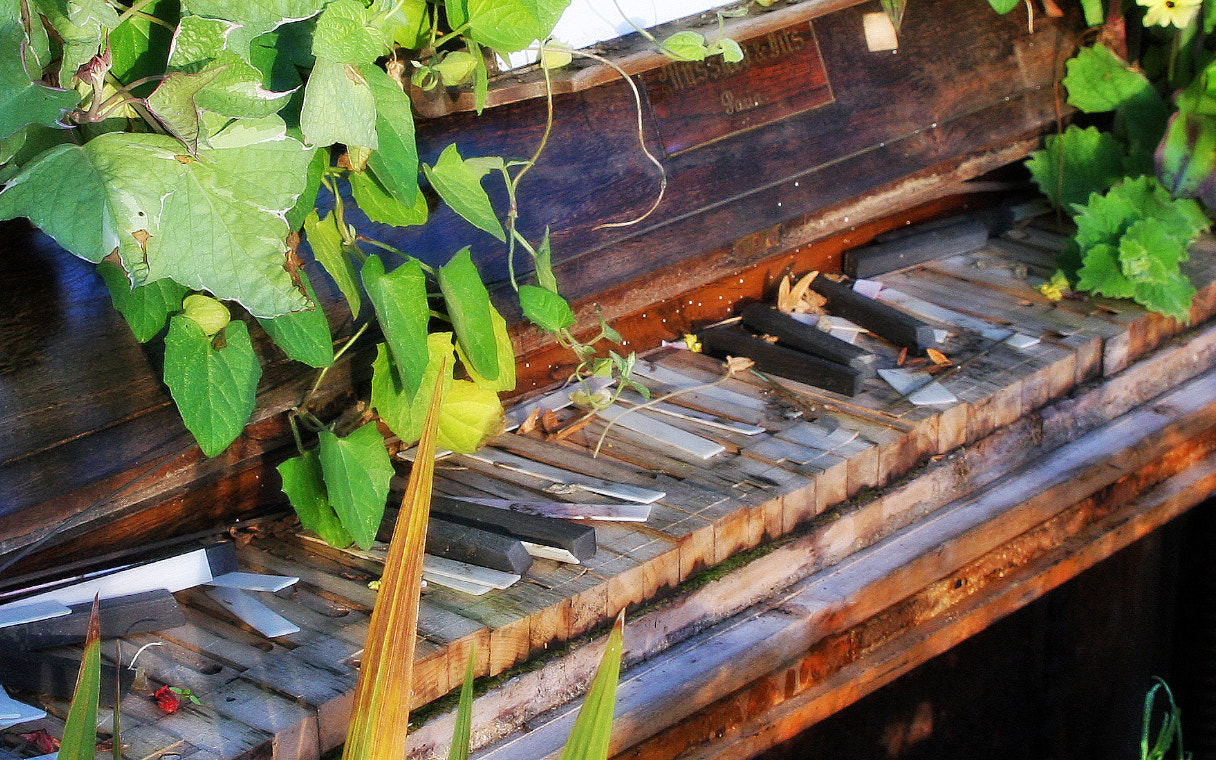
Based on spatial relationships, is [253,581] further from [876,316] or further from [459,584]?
[876,316]


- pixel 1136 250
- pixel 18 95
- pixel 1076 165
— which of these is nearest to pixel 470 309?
pixel 18 95

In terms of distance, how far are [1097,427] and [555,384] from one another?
3.85 feet

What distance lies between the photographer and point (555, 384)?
229cm

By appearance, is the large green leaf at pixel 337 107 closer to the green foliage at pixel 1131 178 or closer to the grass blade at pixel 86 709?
the grass blade at pixel 86 709

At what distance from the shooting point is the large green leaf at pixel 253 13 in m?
1.27

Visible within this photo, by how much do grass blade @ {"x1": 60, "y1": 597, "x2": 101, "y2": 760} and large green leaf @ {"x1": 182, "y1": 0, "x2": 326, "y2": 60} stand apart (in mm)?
667

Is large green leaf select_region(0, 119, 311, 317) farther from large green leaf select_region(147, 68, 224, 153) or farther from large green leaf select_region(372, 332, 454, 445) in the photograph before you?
large green leaf select_region(372, 332, 454, 445)

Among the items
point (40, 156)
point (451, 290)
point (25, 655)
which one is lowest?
point (25, 655)

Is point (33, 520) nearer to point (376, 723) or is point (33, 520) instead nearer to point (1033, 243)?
point (376, 723)

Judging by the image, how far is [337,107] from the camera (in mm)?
1393

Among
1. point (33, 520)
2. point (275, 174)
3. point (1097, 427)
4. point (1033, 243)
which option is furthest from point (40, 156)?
point (1033, 243)

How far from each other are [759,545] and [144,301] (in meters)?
1.04

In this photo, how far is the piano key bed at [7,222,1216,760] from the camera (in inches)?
58.6

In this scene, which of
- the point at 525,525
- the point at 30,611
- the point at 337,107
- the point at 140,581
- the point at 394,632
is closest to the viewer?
the point at 394,632
